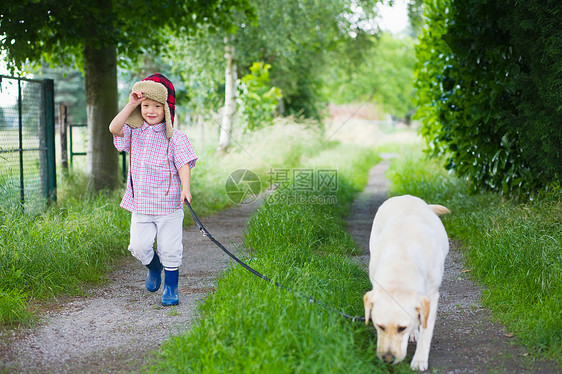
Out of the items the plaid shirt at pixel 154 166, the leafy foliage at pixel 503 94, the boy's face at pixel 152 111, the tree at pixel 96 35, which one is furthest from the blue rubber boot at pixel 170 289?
the tree at pixel 96 35

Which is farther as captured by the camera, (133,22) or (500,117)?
(133,22)

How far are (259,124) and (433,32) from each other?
7.52 m

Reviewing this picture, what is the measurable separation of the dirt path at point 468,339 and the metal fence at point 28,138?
15.7 feet

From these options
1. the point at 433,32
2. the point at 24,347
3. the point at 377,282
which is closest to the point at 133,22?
the point at 433,32

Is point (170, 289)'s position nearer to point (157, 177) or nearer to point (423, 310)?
point (157, 177)

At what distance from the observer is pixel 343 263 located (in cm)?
553

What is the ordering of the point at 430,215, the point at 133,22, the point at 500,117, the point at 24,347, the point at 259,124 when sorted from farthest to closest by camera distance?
1. the point at 259,124
2. the point at 133,22
3. the point at 500,117
4. the point at 430,215
5. the point at 24,347

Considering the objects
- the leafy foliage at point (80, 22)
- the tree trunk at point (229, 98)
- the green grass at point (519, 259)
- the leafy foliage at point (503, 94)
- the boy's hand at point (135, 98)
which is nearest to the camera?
the green grass at point (519, 259)

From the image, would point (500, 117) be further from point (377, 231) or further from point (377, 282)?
point (377, 282)

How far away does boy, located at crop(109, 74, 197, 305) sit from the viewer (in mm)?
4770

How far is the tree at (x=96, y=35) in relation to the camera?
854 cm

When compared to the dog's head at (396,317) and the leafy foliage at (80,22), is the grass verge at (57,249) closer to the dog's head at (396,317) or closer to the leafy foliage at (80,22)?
the leafy foliage at (80,22)

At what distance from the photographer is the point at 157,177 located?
15.8 feet

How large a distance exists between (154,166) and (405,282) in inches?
96.2
